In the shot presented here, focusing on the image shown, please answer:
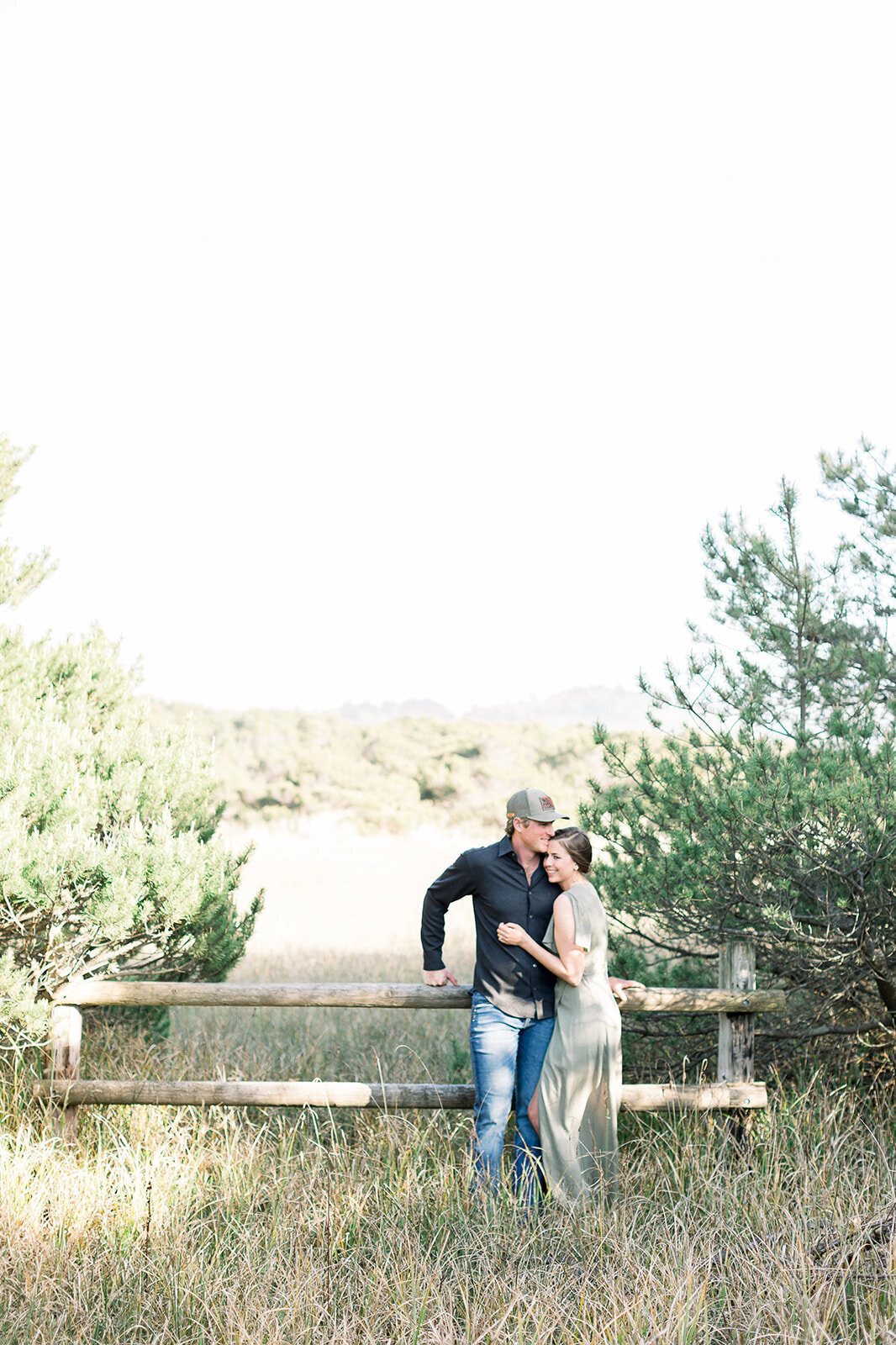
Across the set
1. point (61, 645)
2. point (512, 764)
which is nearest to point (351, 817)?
point (512, 764)

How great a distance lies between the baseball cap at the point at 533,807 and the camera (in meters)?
4.67

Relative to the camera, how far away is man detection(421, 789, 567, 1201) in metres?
4.69

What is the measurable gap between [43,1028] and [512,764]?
31.4m

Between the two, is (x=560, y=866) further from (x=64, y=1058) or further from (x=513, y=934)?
(x=64, y=1058)

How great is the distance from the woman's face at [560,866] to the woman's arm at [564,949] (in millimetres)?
103

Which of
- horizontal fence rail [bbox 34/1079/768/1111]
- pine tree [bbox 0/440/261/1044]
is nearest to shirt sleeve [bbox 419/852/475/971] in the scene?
horizontal fence rail [bbox 34/1079/768/1111]

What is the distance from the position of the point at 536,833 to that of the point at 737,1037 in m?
1.57

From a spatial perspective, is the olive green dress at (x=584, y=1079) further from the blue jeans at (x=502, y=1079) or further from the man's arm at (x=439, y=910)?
the man's arm at (x=439, y=910)

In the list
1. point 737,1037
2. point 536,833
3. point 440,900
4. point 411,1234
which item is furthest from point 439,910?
point 737,1037

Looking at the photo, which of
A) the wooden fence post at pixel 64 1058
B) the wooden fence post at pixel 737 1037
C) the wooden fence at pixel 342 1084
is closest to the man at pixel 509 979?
the wooden fence at pixel 342 1084

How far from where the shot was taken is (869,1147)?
17.4 ft

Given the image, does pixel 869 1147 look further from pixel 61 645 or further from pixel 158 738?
pixel 61 645

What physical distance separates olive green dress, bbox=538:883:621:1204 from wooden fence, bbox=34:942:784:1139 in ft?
1.65

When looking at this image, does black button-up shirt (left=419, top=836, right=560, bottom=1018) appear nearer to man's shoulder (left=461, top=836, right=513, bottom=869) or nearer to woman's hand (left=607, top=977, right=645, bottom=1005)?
man's shoulder (left=461, top=836, right=513, bottom=869)
